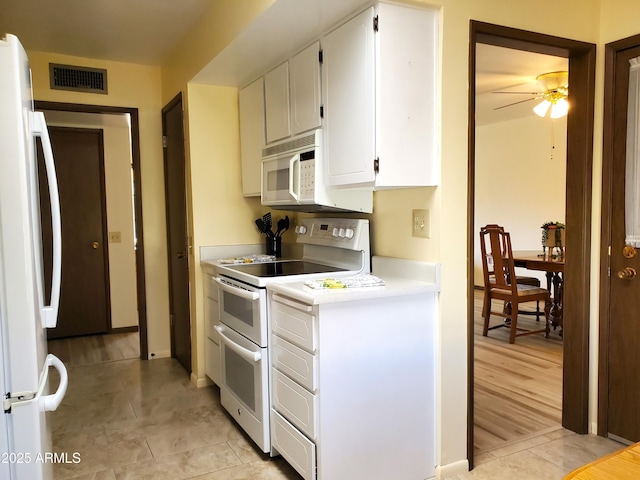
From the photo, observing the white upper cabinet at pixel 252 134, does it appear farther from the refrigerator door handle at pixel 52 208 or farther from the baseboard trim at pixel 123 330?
the baseboard trim at pixel 123 330

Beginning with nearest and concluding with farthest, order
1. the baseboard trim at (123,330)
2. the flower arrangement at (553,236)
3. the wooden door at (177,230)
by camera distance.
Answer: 1. the wooden door at (177,230)
2. the flower arrangement at (553,236)
3. the baseboard trim at (123,330)

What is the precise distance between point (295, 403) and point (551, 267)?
3190mm

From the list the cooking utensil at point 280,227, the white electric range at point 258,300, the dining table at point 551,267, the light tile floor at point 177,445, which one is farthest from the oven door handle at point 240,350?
the dining table at point 551,267

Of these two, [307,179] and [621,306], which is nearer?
[621,306]

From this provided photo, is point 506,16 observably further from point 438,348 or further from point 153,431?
point 153,431

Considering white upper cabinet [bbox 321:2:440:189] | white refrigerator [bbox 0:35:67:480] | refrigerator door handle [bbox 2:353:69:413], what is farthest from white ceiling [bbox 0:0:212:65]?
refrigerator door handle [bbox 2:353:69:413]

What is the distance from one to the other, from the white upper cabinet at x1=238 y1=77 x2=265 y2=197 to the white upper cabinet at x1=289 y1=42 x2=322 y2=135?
0.47m

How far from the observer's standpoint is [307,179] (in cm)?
254

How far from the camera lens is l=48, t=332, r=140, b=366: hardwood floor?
4172 millimetres

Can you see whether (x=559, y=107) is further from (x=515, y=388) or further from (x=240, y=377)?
(x=240, y=377)

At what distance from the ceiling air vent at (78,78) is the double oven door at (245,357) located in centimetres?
202

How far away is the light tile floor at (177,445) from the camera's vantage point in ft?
7.52

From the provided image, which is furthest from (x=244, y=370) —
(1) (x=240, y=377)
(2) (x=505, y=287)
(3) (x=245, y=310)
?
(2) (x=505, y=287)

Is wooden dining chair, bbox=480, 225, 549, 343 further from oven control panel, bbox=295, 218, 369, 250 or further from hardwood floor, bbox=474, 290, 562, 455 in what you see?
oven control panel, bbox=295, 218, 369, 250
